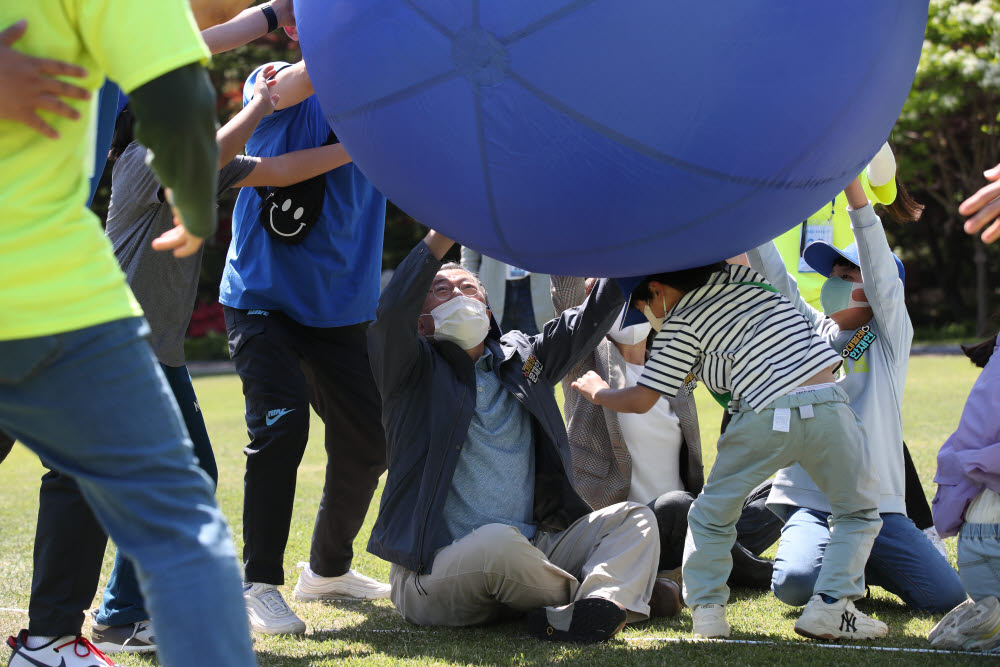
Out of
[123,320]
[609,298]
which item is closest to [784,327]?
[609,298]

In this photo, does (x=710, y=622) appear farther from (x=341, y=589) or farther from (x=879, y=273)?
(x=341, y=589)

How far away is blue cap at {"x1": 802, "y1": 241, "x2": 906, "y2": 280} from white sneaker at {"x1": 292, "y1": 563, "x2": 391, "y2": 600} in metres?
2.19

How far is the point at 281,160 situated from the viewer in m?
4.00

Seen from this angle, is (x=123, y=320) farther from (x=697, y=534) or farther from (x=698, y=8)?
(x=697, y=534)

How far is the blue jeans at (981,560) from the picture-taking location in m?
3.30

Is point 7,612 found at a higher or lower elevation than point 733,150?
lower

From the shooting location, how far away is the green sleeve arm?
1.97 metres

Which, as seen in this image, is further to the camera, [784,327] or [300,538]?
[300,538]

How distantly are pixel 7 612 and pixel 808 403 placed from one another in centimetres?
297

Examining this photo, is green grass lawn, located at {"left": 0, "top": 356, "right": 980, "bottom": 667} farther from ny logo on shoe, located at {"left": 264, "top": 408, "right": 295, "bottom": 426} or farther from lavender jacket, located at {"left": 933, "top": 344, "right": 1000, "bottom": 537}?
ny logo on shoe, located at {"left": 264, "top": 408, "right": 295, "bottom": 426}

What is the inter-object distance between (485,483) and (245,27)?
1.90 m

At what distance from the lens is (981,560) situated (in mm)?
3326

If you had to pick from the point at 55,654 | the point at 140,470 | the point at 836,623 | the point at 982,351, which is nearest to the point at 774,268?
the point at 982,351

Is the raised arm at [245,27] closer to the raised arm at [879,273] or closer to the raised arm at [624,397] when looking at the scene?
the raised arm at [624,397]
